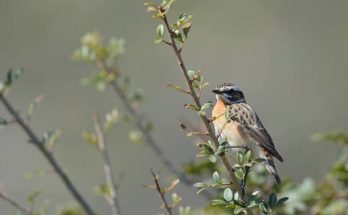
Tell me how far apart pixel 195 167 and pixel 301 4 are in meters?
19.4

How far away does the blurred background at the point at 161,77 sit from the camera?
16797 mm

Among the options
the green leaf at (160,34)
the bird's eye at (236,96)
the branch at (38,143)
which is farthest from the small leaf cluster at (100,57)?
the green leaf at (160,34)

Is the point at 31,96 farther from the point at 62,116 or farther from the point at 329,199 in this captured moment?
the point at 329,199

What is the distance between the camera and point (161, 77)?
66.9ft

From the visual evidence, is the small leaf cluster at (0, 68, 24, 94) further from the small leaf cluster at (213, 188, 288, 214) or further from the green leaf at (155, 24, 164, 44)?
the small leaf cluster at (213, 188, 288, 214)

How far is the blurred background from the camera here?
16.8 metres

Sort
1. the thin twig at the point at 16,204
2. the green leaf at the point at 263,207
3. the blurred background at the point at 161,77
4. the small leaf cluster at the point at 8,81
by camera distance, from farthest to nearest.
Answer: the blurred background at the point at 161,77 → the small leaf cluster at the point at 8,81 → the thin twig at the point at 16,204 → the green leaf at the point at 263,207

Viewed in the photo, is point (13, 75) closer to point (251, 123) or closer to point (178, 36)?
point (178, 36)

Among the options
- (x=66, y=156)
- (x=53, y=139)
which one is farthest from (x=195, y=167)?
(x=66, y=156)

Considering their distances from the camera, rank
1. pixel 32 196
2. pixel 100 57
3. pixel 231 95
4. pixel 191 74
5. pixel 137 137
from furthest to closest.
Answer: pixel 231 95
pixel 100 57
pixel 137 137
pixel 32 196
pixel 191 74

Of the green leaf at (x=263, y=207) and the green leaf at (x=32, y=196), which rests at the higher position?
the green leaf at (x=32, y=196)

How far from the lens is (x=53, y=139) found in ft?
15.1

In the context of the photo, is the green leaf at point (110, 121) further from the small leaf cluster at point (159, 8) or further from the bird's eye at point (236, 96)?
the small leaf cluster at point (159, 8)

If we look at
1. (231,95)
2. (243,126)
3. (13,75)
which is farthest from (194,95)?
(243,126)
